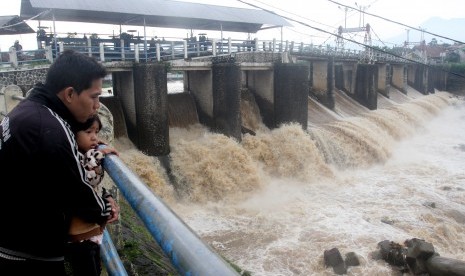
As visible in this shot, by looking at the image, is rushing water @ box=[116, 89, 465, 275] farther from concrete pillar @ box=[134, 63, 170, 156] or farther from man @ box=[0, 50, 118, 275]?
man @ box=[0, 50, 118, 275]

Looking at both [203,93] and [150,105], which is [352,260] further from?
[203,93]

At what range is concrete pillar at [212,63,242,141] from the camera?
14.2 meters

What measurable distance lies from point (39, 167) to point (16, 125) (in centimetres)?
17

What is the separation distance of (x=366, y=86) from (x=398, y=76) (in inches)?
522

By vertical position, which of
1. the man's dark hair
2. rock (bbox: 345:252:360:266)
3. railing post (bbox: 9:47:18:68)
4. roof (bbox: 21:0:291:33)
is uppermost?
roof (bbox: 21:0:291:33)

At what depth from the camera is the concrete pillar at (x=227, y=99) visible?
14.2m

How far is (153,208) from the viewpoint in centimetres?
112

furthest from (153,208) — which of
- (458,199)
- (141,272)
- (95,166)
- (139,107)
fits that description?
(458,199)

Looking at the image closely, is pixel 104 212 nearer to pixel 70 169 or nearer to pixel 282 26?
pixel 70 169

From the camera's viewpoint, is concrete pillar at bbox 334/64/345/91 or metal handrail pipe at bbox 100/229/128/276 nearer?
metal handrail pipe at bbox 100/229/128/276

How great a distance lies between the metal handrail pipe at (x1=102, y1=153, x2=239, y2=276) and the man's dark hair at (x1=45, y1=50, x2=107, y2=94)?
1.76 ft

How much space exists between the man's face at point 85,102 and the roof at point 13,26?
13.2 meters

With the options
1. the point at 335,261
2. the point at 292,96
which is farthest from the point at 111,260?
the point at 292,96

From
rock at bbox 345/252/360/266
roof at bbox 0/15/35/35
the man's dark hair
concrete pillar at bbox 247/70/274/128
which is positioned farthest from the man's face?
concrete pillar at bbox 247/70/274/128
